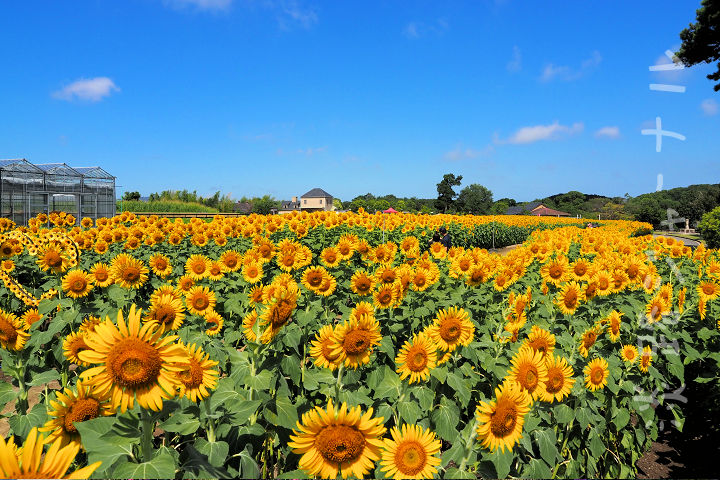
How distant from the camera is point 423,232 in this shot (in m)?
15.0

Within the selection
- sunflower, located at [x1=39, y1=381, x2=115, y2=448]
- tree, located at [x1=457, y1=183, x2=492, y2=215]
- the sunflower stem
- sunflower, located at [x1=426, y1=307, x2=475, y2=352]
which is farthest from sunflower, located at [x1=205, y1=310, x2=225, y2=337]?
tree, located at [x1=457, y1=183, x2=492, y2=215]

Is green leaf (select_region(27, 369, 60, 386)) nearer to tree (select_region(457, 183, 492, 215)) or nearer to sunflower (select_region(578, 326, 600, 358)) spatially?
sunflower (select_region(578, 326, 600, 358))

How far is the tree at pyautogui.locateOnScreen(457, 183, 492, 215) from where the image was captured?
109250 millimetres

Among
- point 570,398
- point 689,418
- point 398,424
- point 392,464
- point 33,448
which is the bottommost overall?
point 689,418

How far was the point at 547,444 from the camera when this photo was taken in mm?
3043

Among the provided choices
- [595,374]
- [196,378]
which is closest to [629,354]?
[595,374]

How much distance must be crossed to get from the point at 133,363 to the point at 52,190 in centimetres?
2918

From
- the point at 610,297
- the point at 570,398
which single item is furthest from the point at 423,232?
the point at 570,398

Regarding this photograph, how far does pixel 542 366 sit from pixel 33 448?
2.69 meters

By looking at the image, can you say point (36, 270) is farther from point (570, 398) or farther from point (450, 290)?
point (570, 398)

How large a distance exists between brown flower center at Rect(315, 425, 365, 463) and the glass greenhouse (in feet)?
85.7

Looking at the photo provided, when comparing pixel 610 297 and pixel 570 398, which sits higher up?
pixel 610 297

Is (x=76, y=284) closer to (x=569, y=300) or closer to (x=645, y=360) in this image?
(x=569, y=300)

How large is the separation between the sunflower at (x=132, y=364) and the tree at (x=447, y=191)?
11436 cm
